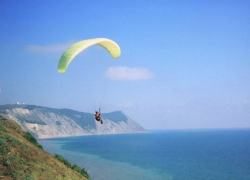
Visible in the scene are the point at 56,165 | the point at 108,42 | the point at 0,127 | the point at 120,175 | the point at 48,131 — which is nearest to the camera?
the point at 108,42

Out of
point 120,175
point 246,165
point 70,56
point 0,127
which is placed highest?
point 70,56

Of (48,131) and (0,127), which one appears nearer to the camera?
(0,127)

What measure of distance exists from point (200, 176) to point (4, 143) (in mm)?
43978

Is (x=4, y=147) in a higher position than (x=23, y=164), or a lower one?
higher

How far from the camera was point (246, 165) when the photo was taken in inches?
2422

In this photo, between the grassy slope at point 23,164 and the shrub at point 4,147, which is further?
the shrub at point 4,147

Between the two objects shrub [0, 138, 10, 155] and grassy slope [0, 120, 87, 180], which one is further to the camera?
shrub [0, 138, 10, 155]

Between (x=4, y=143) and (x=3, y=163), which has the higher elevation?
(x=4, y=143)

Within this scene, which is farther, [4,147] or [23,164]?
[4,147]

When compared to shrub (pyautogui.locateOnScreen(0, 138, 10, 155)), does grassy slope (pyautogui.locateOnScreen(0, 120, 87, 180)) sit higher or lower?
lower

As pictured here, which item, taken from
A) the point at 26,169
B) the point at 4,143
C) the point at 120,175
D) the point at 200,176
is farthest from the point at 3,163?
the point at 200,176

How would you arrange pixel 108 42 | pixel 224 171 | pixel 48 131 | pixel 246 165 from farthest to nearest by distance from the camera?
1. pixel 48 131
2. pixel 246 165
3. pixel 224 171
4. pixel 108 42

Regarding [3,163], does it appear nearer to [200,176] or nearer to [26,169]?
[26,169]

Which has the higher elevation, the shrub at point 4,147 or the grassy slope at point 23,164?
the shrub at point 4,147
